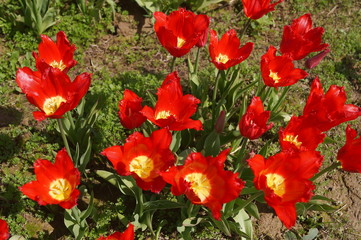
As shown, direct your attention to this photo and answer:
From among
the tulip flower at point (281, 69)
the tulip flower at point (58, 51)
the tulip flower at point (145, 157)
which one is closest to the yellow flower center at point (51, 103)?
the tulip flower at point (58, 51)

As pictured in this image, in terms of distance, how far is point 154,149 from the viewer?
7.17 feet

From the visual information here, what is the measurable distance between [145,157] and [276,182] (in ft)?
2.35

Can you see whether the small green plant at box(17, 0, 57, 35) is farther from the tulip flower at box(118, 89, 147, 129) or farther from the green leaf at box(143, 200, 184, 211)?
the green leaf at box(143, 200, 184, 211)

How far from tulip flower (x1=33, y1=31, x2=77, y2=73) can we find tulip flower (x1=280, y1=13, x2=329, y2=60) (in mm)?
1386

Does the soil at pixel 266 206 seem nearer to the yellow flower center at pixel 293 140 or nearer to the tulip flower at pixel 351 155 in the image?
the yellow flower center at pixel 293 140

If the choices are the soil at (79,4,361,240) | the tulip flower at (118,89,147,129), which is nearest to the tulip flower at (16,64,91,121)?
the tulip flower at (118,89,147,129)

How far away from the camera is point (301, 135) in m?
2.35

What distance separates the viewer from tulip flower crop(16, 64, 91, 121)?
2.22 metres

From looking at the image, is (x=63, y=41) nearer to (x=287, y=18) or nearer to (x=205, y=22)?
(x=205, y=22)

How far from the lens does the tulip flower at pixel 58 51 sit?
264 centimetres

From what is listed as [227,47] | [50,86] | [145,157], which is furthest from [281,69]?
[50,86]

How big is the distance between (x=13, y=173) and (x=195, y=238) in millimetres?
1366

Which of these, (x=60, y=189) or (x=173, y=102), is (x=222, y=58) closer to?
(x=173, y=102)

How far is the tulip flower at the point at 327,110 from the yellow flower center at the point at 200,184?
0.71 meters
